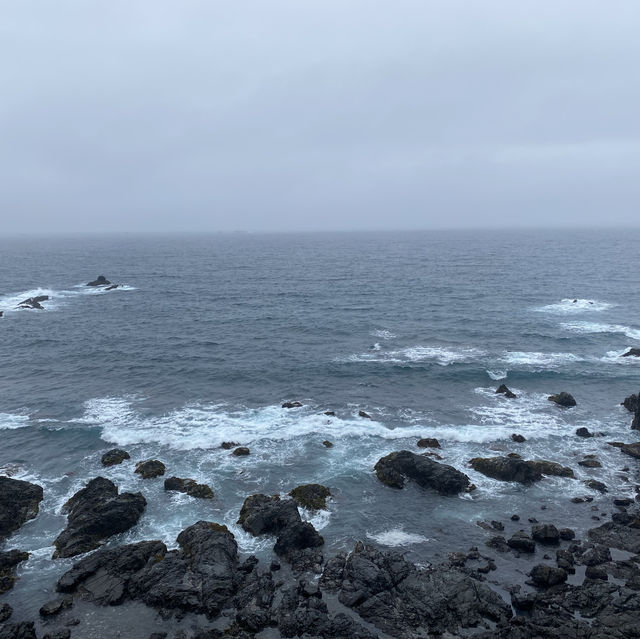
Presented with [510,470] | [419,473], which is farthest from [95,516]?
[510,470]

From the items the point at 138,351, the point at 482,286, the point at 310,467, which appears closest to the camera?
the point at 310,467

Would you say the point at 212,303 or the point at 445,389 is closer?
the point at 445,389

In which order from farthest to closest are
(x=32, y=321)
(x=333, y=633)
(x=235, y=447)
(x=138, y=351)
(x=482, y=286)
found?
(x=482, y=286) < (x=32, y=321) < (x=138, y=351) < (x=235, y=447) < (x=333, y=633)

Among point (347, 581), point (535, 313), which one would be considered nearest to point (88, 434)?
point (347, 581)

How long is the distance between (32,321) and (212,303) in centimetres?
3643

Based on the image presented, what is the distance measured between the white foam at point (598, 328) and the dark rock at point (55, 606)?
271 feet

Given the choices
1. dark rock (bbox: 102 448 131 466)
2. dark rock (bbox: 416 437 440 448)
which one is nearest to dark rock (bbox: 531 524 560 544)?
dark rock (bbox: 416 437 440 448)

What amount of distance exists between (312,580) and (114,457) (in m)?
23.8

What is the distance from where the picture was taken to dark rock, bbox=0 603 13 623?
27844 mm

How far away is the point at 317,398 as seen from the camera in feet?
195

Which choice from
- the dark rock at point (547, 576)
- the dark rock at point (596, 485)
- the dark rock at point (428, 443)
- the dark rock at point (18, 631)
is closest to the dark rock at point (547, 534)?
the dark rock at point (547, 576)

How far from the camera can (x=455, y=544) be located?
34.3 metres

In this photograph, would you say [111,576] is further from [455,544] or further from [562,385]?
[562,385]

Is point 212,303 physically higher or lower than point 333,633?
higher
